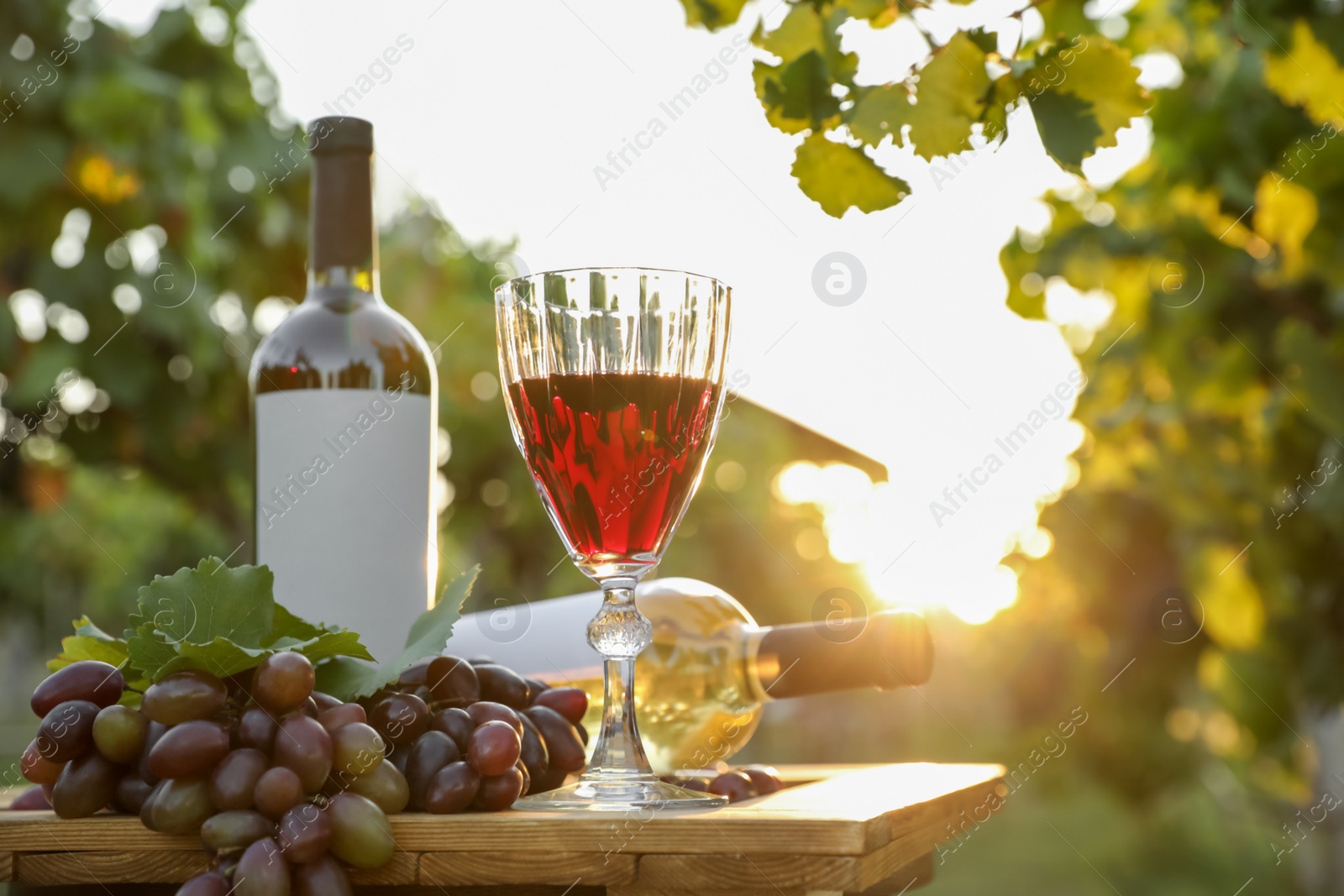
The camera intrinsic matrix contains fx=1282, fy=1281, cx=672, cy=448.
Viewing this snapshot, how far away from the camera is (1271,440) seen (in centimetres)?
272

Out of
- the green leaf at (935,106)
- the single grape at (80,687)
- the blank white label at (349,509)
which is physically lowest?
the single grape at (80,687)

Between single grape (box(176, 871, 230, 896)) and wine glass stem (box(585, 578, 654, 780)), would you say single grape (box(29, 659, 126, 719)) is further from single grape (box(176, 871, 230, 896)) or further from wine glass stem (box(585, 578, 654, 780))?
wine glass stem (box(585, 578, 654, 780))

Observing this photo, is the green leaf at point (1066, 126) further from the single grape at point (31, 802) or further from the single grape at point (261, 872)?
the single grape at point (31, 802)

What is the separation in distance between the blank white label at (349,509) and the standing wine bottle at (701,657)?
4.1 inches

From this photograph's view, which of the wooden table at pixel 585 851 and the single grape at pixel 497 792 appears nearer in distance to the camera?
the wooden table at pixel 585 851

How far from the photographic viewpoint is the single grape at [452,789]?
91 cm

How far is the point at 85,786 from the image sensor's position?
36.5 inches

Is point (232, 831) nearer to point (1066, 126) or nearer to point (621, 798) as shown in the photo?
point (621, 798)

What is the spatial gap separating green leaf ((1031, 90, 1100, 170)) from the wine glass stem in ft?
1.51

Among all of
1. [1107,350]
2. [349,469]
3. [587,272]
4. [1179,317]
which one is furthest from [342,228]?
[1107,350]

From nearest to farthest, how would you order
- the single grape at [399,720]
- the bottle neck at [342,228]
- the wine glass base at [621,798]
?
the wine glass base at [621,798] → the single grape at [399,720] → the bottle neck at [342,228]

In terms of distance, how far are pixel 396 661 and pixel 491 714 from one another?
86mm

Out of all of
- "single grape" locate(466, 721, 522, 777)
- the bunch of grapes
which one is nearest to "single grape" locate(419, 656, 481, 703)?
the bunch of grapes


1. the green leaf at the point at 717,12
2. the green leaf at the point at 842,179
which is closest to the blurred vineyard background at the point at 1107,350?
the green leaf at the point at 717,12
